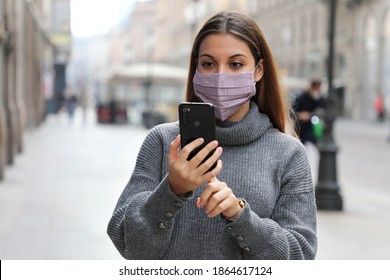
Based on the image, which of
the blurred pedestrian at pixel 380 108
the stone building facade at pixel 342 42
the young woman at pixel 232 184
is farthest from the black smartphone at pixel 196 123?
the blurred pedestrian at pixel 380 108

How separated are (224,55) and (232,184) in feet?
1.08

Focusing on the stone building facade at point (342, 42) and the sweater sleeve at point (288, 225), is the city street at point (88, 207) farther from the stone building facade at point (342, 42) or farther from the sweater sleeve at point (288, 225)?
the stone building facade at point (342, 42)

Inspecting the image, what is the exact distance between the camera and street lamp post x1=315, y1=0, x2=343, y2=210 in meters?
10.3

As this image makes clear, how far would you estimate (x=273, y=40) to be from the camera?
2336 inches

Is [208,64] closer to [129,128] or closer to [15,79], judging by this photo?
[15,79]

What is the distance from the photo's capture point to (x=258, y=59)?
2.20 meters

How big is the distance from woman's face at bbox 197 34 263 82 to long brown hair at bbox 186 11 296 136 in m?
0.02

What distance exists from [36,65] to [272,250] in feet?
104

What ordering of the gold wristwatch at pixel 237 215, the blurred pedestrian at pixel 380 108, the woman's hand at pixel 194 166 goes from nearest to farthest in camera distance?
the woman's hand at pixel 194 166 < the gold wristwatch at pixel 237 215 < the blurred pedestrian at pixel 380 108

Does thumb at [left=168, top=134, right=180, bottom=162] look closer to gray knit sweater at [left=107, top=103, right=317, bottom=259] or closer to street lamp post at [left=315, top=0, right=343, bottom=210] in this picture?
gray knit sweater at [left=107, top=103, right=317, bottom=259]

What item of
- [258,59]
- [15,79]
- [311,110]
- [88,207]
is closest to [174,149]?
[258,59]

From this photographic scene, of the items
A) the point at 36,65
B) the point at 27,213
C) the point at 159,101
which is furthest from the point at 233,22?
the point at 159,101

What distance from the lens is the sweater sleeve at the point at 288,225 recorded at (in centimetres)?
202

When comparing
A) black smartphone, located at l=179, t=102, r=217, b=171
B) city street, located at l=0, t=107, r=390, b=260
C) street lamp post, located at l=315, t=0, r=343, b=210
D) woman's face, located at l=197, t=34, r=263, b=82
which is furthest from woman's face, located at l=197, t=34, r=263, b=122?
street lamp post, located at l=315, t=0, r=343, b=210
